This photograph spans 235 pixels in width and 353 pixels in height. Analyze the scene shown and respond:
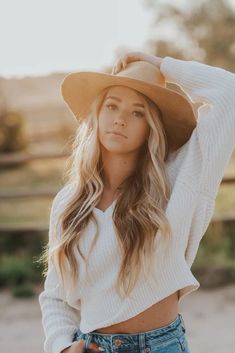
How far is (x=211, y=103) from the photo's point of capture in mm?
2152

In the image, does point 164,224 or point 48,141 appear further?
point 48,141

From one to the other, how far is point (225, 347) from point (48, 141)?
13488 mm

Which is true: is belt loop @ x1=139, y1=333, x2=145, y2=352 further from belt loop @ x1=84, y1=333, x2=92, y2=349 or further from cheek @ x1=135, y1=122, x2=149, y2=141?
cheek @ x1=135, y1=122, x2=149, y2=141

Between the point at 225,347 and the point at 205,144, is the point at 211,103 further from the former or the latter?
the point at 225,347

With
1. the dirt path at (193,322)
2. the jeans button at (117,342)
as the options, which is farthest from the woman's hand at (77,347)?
the dirt path at (193,322)

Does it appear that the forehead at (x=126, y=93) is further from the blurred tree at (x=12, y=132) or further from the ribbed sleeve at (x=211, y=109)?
the blurred tree at (x=12, y=132)

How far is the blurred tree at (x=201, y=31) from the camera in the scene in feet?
66.0

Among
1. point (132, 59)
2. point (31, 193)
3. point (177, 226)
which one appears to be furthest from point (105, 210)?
point (31, 193)

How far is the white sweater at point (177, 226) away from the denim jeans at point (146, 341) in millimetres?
47

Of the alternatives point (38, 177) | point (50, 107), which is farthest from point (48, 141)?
point (38, 177)

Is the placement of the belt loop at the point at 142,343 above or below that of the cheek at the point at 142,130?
below

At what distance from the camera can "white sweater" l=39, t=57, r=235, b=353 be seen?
202 cm

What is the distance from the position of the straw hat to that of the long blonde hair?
36 millimetres

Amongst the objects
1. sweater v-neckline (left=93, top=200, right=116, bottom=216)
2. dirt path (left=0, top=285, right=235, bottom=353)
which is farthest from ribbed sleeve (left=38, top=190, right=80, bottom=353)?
dirt path (left=0, top=285, right=235, bottom=353)
